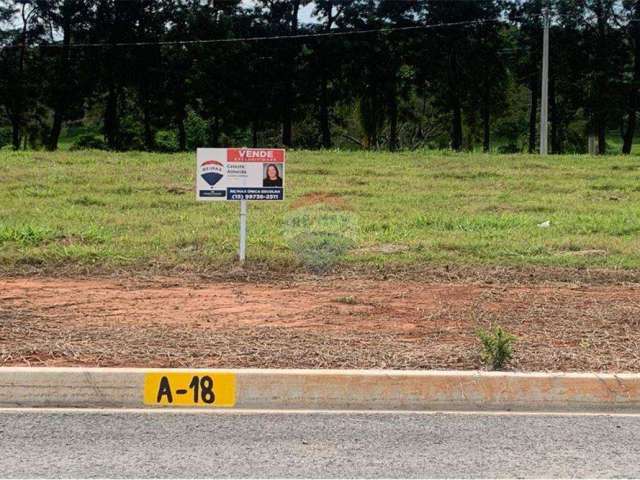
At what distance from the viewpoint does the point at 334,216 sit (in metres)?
14.1

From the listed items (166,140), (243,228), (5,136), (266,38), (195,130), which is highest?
(266,38)

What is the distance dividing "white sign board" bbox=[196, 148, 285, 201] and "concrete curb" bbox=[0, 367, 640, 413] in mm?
5012

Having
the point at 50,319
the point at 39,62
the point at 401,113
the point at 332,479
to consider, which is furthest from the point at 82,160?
the point at 401,113

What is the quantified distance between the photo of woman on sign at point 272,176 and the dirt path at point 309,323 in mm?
1327

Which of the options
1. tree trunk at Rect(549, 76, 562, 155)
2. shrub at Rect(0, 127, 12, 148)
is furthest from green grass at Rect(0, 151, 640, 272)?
shrub at Rect(0, 127, 12, 148)

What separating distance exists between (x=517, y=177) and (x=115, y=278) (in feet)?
39.5

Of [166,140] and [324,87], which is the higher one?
[324,87]

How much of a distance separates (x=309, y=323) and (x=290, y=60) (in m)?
41.7

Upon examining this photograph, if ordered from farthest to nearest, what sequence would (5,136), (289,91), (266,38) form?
(5,136) → (289,91) → (266,38)

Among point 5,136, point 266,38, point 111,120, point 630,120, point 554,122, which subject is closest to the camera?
point 630,120

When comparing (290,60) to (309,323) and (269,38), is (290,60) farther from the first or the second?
(309,323)

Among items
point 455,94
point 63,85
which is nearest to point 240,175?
point 63,85

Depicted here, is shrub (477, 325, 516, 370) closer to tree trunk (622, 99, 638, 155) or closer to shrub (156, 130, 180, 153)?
tree trunk (622, 99, 638, 155)

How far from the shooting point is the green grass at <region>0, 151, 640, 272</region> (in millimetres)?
11062
